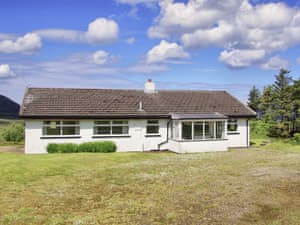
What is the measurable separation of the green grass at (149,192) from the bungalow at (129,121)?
15.1ft

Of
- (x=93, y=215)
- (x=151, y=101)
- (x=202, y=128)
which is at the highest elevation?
(x=151, y=101)

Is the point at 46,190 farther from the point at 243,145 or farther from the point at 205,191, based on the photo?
the point at 243,145

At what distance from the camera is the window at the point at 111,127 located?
24000 millimetres

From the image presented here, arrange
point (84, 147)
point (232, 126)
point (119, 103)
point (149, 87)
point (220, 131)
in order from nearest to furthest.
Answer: point (84, 147) < point (220, 131) < point (119, 103) < point (232, 126) < point (149, 87)

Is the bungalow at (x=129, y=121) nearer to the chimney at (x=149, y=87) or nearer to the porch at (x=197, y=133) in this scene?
the porch at (x=197, y=133)

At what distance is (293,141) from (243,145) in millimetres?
6635

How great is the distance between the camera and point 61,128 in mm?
23109

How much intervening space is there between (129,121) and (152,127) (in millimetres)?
2000

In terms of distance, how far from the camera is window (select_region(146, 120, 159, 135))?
986 inches

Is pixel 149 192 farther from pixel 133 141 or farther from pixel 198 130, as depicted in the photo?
pixel 198 130

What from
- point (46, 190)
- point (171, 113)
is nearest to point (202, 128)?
point (171, 113)

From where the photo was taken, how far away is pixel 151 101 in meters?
26.8

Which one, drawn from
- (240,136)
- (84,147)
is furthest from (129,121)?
(240,136)

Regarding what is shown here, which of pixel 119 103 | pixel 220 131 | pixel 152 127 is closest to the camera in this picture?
pixel 220 131
